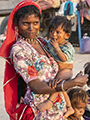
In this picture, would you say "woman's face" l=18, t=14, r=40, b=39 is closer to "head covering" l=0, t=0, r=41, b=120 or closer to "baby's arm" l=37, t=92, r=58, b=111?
"head covering" l=0, t=0, r=41, b=120

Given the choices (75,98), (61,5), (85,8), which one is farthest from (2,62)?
(75,98)

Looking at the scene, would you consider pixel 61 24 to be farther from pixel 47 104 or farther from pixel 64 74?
pixel 47 104

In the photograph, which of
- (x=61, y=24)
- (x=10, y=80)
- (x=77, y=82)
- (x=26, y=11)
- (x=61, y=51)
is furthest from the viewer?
(x=61, y=24)

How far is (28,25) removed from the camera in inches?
62.8

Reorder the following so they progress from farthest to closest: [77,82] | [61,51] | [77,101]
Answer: [77,101] → [61,51] → [77,82]

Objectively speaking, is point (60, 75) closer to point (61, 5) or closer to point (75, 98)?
point (75, 98)

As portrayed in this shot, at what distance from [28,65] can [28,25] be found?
0.35m

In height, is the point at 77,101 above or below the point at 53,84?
below

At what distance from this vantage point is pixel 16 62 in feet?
4.89

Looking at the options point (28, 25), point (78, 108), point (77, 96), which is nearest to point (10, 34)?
point (28, 25)

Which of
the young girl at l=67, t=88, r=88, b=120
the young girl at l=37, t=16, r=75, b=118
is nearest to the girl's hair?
the young girl at l=67, t=88, r=88, b=120

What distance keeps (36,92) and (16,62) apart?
29 cm

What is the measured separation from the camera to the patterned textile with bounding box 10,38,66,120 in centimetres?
149

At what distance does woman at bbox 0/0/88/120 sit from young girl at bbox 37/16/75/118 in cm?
7
